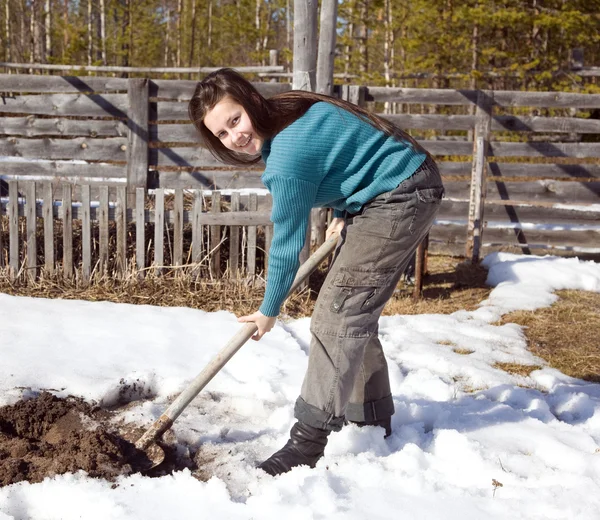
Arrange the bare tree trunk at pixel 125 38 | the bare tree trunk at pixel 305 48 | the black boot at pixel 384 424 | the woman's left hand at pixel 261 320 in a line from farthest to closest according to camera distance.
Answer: the bare tree trunk at pixel 125 38
the bare tree trunk at pixel 305 48
the black boot at pixel 384 424
the woman's left hand at pixel 261 320

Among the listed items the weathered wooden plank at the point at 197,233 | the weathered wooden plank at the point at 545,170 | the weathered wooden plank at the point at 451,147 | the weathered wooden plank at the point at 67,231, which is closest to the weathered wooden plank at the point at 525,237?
the weathered wooden plank at the point at 545,170

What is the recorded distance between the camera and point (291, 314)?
4906 mm

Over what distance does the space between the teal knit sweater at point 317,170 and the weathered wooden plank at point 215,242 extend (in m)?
2.77

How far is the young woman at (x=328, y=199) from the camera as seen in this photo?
2.27m

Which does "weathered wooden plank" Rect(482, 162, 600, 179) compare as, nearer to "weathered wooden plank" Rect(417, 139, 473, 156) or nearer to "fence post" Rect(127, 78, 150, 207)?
"weathered wooden plank" Rect(417, 139, 473, 156)

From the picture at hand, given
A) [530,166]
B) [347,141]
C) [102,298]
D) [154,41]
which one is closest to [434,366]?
[347,141]

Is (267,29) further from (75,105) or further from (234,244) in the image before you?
(234,244)

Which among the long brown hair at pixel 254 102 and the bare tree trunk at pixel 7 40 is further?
the bare tree trunk at pixel 7 40

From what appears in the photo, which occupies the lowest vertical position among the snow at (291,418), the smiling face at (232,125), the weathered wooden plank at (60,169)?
the snow at (291,418)

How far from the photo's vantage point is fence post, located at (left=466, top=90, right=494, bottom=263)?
7.00m

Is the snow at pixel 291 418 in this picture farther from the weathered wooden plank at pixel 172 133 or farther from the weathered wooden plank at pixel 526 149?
the weathered wooden plank at pixel 172 133

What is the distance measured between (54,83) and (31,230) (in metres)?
3.49

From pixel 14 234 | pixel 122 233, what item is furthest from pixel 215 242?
pixel 14 234

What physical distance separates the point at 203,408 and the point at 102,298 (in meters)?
2.13
